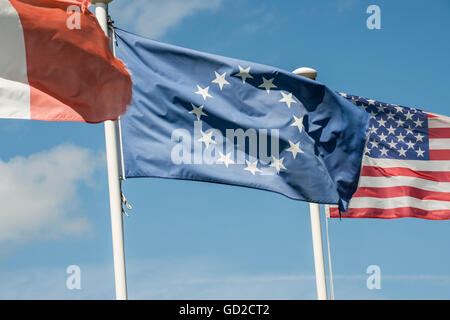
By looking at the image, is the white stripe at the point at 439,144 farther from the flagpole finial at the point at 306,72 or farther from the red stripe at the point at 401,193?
the flagpole finial at the point at 306,72

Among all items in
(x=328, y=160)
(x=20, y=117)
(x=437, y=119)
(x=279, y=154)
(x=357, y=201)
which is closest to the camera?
(x=20, y=117)

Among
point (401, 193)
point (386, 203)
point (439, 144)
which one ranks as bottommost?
point (386, 203)

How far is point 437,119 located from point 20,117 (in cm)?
928

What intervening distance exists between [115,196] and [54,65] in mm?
1615

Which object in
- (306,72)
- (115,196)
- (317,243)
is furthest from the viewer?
(317,243)

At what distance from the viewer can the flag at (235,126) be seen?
35.0ft

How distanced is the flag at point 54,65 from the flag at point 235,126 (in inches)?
42.1

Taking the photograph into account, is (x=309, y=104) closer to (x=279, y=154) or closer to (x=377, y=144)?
(x=279, y=154)

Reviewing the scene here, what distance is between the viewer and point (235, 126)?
1141 cm

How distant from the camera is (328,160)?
40.5 ft

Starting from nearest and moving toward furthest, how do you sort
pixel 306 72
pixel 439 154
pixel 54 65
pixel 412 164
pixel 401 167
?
1. pixel 54 65
2. pixel 306 72
3. pixel 401 167
4. pixel 412 164
5. pixel 439 154

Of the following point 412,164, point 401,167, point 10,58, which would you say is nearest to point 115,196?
point 10,58

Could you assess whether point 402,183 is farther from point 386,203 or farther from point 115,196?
point 115,196

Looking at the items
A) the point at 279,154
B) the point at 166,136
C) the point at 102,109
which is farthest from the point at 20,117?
the point at 279,154
